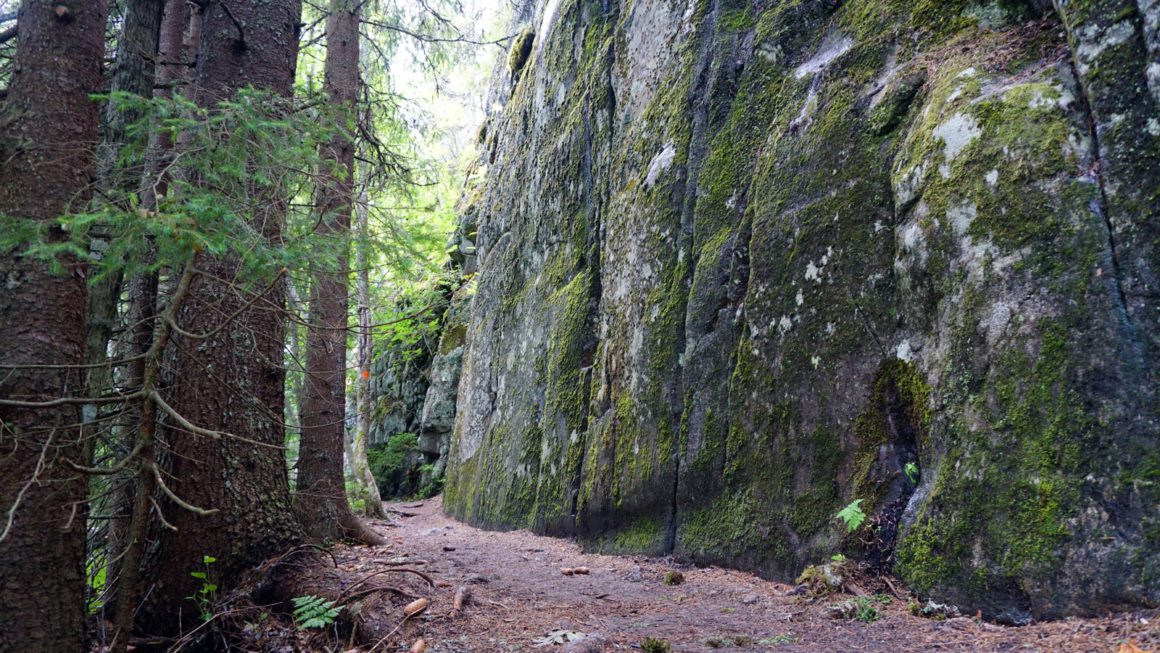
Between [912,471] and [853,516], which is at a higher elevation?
[912,471]

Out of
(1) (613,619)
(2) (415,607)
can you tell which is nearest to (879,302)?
(1) (613,619)

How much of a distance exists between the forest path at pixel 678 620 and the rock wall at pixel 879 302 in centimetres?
22

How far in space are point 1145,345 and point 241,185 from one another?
5224 millimetres

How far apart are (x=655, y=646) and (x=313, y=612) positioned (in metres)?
2.16

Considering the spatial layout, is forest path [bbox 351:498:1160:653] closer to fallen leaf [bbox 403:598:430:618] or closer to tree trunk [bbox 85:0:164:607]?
fallen leaf [bbox 403:598:430:618]

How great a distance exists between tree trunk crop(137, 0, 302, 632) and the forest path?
1400 mm

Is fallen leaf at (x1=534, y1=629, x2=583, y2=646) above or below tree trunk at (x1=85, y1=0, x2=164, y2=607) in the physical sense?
below

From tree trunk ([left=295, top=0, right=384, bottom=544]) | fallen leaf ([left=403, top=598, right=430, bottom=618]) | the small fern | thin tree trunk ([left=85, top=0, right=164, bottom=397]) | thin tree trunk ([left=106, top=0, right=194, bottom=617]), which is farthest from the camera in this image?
tree trunk ([left=295, top=0, right=384, bottom=544])

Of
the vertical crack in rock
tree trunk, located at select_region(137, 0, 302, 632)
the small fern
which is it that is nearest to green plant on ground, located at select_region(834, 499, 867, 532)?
the vertical crack in rock

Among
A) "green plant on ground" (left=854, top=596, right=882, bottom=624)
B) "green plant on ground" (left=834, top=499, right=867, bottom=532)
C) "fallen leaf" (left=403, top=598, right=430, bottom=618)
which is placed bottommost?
"fallen leaf" (left=403, top=598, right=430, bottom=618)

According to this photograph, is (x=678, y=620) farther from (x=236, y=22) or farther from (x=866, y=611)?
(x=236, y=22)

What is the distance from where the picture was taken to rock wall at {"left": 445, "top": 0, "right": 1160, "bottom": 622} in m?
3.26

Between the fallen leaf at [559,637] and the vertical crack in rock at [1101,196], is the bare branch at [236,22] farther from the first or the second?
the vertical crack in rock at [1101,196]

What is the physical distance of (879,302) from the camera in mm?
4559
